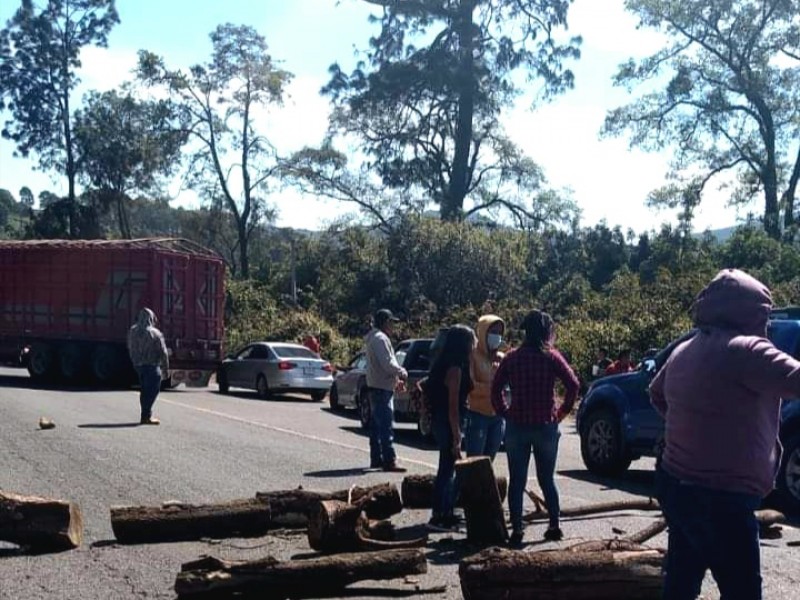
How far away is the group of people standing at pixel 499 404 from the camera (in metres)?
8.30

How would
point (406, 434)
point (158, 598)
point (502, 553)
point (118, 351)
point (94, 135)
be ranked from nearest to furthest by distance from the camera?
point (502, 553) < point (158, 598) < point (406, 434) < point (118, 351) < point (94, 135)

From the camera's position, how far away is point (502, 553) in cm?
635

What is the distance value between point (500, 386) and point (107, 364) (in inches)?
795

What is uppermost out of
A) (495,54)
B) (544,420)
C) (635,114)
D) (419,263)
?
(495,54)

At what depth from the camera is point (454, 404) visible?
29.9 ft

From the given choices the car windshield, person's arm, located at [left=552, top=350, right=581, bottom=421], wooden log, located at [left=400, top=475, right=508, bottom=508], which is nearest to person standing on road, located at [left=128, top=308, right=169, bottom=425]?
wooden log, located at [left=400, top=475, right=508, bottom=508]

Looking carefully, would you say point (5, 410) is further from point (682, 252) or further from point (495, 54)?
point (495, 54)

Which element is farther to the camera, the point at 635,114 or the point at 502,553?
the point at 635,114

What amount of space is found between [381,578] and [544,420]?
1.89m

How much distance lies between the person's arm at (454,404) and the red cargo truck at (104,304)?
1830 cm

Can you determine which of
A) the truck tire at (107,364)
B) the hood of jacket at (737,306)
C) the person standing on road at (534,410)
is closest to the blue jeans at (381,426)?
the person standing on road at (534,410)

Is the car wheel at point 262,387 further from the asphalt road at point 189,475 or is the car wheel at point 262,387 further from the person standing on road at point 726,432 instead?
the person standing on road at point 726,432

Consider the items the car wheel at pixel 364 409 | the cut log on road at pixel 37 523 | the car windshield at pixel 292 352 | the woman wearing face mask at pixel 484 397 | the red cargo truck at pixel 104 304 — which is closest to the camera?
the cut log on road at pixel 37 523

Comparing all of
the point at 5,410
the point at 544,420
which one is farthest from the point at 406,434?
the point at 544,420
